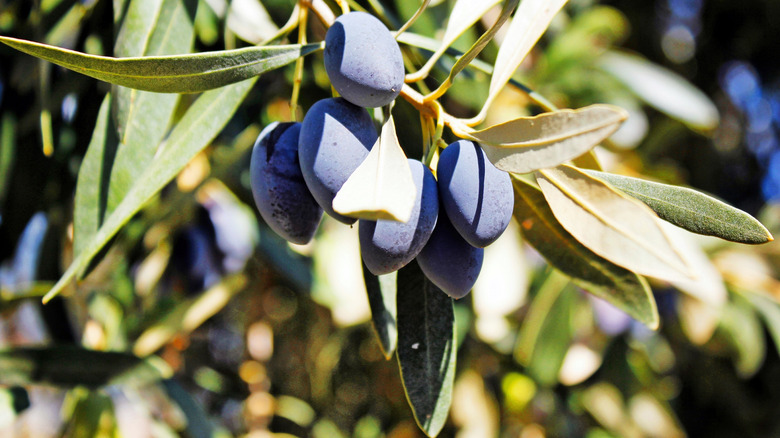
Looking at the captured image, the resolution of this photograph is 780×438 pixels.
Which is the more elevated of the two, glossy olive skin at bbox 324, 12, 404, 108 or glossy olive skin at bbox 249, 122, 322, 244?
glossy olive skin at bbox 324, 12, 404, 108

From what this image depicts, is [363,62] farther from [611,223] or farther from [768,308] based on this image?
[768,308]

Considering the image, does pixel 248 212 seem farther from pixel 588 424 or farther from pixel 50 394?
pixel 588 424

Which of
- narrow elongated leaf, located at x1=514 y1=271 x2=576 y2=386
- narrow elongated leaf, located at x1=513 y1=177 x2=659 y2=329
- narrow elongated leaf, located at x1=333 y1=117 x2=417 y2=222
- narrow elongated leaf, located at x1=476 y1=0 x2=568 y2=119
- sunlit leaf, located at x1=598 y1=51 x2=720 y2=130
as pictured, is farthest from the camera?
sunlit leaf, located at x1=598 y1=51 x2=720 y2=130

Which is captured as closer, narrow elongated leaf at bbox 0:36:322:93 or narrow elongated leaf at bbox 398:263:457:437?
narrow elongated leaf at bbox 0:36:322:93

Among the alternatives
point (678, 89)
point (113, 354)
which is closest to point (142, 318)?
point (113, 354)

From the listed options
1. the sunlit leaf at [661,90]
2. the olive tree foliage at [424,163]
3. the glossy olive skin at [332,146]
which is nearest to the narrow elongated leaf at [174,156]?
the olive tree foliage at [424,163]

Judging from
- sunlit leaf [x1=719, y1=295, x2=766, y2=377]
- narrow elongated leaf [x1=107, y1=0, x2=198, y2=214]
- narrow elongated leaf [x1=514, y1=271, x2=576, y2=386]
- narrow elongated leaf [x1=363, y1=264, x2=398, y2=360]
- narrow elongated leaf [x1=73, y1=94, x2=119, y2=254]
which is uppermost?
narrow elongated leaf [x1=107, y1=0, x2=198, y2=214]

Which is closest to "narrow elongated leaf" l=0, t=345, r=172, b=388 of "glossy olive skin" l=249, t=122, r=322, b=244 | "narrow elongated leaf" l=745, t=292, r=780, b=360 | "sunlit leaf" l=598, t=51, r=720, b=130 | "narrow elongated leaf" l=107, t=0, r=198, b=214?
"narrow elongated leaf" l=107, t=0, r=198, b=214

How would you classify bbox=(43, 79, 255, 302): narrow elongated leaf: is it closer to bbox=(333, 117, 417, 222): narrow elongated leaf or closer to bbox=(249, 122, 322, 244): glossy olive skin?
bbox=(249, 122, 322, 244): glossy olive skin
